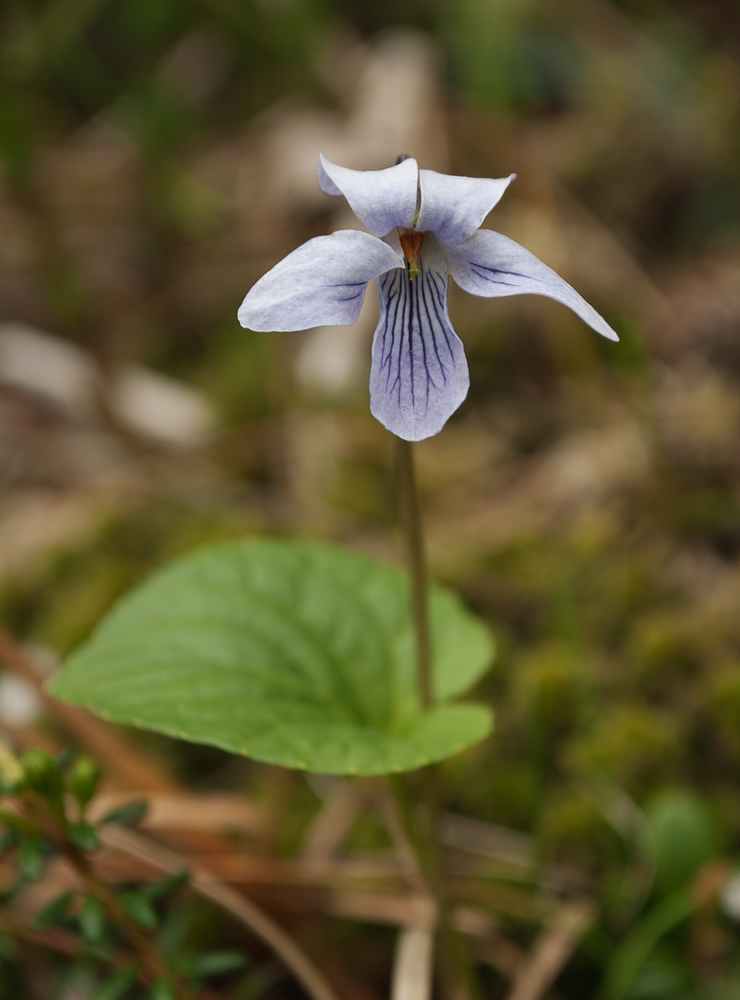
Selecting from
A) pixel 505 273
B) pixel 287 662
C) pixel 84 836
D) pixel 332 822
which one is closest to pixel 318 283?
pixel 505 273

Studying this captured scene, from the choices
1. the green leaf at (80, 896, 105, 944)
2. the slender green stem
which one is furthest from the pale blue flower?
the green leaf at (80, 896, 105, 944)

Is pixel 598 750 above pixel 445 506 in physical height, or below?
below

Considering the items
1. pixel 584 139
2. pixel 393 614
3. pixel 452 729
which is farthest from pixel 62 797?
pixel 584 139

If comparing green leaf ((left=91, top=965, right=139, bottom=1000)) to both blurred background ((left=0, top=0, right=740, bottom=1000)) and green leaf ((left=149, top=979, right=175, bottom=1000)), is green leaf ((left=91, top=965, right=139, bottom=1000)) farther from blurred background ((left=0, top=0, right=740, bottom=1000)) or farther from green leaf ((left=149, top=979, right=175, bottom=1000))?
blurred background ((left=0, top=0, right=740, bottom=1000))

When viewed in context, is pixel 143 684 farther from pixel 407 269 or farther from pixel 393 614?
pixel 407 269

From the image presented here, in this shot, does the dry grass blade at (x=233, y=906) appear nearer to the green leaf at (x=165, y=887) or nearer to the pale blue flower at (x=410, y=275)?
the green leaf at (x=165, y=887)

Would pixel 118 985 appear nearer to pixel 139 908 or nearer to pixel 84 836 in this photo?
pixel 139 908

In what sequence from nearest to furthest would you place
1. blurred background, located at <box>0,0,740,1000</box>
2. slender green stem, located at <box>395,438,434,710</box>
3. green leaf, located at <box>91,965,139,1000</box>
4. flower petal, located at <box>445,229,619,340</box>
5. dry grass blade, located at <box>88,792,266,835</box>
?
flower petal, located at <box>445,229,619,340</box>, green leaf, located at <box>91,965,139,1000</box>, slender green stem, located at <box>395,438,434,710</box>, dry grass blade, located at <box>88,792,266,835</box>, blurred background, located at <box>0,0,740,1000</box>
